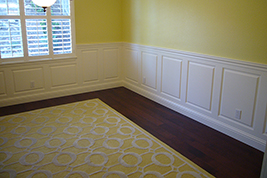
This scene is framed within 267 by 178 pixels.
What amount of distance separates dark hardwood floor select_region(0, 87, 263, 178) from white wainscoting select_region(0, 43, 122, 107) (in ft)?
0.64

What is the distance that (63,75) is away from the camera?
492 cm

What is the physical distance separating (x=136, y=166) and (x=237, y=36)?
6.86 ft

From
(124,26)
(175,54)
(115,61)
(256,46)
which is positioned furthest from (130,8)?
(256,46)

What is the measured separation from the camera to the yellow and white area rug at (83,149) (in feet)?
8.57

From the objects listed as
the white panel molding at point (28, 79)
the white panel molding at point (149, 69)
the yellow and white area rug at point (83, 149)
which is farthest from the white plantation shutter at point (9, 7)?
the white panel molding at point (149, 69)

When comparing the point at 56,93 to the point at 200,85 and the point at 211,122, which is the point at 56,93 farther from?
the point at 211,122

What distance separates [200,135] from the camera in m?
3.43

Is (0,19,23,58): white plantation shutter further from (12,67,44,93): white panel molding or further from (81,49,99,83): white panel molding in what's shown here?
(81,49,99,83): white panel molding

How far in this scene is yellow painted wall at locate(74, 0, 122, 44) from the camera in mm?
4856

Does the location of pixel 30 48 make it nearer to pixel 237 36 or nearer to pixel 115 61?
pixel 115 61

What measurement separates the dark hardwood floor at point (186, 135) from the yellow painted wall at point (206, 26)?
3.69 feet

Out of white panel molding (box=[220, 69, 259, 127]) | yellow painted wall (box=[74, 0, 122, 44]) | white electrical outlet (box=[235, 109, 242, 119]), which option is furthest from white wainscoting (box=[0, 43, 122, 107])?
white electrical outlet (box=[235, 109, 242, 119])

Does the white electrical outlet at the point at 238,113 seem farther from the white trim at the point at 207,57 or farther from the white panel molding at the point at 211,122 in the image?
the white trim at the point at 207,57

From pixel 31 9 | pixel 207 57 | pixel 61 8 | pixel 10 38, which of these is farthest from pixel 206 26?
pixel 10 38
